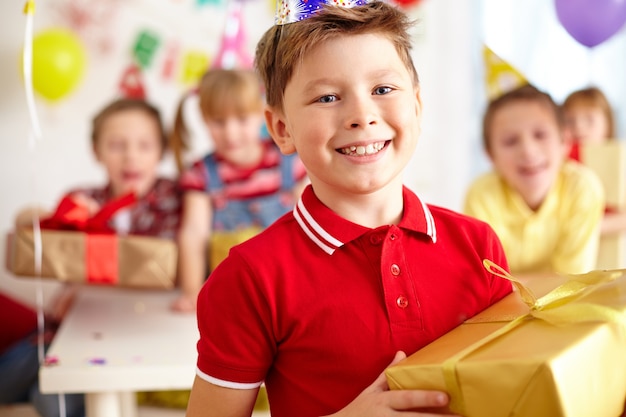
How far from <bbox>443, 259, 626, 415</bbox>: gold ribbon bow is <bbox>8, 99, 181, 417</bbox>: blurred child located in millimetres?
1373

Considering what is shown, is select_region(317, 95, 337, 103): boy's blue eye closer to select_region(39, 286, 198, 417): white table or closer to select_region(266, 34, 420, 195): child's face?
select_region(266, 34, 420, 195): child's face

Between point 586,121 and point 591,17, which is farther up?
point 591,17

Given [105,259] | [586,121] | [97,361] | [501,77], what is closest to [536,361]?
[97,361]

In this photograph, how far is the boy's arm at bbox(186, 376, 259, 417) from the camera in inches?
36.0

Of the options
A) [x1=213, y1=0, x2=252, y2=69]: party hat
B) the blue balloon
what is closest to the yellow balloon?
[x1=213, y1=0, x2=252, y2=69]: party hat

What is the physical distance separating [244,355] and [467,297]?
0.25m

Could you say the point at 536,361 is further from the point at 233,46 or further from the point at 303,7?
the point at 233,46

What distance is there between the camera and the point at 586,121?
8.93 feet

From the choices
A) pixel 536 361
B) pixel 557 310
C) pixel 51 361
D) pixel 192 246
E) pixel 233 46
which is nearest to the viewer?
pixel 536 361

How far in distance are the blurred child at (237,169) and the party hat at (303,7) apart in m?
1.22

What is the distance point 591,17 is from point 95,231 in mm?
1340

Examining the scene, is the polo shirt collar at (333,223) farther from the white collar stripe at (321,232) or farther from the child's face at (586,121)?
the child's face at (586,121)

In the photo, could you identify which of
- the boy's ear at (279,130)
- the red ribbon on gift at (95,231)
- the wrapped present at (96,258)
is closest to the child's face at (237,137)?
the red ribbon on gift at (95,231)

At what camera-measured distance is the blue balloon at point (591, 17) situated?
2164mm
